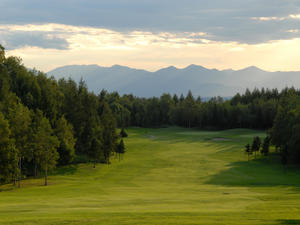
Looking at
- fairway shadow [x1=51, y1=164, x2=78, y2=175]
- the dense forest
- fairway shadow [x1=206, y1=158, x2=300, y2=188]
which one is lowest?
fairway shadow [x1=51, y1=164, x2=78, y2=175]

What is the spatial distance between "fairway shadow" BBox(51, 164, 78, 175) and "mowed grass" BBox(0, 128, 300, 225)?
189 millimetres

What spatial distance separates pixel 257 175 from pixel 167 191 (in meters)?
22.0

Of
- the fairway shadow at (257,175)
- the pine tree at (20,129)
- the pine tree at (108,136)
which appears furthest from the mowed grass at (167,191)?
the pine tree at (20,129)

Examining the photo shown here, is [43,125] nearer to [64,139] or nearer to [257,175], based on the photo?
[64,139]

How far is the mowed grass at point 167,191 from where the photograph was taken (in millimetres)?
21234

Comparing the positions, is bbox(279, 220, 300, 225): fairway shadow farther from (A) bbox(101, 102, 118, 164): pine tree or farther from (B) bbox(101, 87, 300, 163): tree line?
(B) bbox(101, 87, 300, 163): tree line

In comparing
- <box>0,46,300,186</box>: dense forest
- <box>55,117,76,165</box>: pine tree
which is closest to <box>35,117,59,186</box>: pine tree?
<box>0,46,300,186</box>: dense forest

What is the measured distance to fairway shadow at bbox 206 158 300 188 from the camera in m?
48.1

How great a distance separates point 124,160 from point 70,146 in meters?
14.0

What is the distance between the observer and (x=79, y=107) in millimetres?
76625

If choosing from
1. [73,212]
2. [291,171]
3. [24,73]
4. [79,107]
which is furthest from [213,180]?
[24,73]

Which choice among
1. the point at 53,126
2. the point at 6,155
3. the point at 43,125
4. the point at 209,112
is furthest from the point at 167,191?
the point at 209,112

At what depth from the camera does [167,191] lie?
3944cm

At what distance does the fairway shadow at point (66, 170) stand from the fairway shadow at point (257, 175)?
1037 inches
